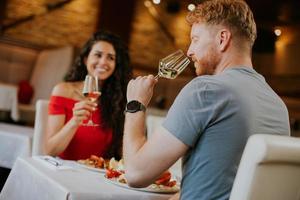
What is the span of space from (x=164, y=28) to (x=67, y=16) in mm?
1743

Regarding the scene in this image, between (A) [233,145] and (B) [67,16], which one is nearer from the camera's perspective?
(A) [233,145]

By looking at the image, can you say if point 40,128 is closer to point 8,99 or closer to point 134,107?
point 134,107

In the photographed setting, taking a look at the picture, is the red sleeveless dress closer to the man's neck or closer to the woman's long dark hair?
the woman's long dark hair

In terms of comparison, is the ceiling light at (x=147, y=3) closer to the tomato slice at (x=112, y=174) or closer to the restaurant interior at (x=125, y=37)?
the restaurant interior at (x=125, y=37)

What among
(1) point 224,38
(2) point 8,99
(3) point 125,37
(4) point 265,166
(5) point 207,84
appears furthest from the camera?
(3) point 125,37

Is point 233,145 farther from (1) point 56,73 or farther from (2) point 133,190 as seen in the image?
(1) point 56,73

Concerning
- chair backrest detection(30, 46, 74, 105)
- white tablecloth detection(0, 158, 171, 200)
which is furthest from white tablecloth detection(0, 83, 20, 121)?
white tablecloth detection(0, 158, 171, 200)

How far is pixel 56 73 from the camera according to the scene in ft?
19.7

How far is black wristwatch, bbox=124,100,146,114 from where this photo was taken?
1417 millimetres

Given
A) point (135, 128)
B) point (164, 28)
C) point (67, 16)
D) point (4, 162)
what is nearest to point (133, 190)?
point (135, 128)

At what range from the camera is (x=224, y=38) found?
1.34 metres

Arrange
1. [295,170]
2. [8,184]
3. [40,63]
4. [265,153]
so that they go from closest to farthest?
1. [265,153]
2. [295,170]
3. [8,184]
4. [40,63]

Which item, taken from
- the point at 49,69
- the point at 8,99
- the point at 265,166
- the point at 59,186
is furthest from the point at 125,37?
the point at 265,166

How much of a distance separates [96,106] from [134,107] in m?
0.96
